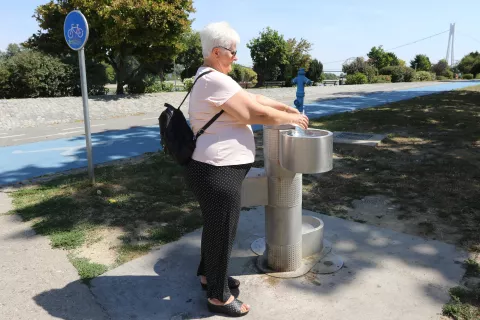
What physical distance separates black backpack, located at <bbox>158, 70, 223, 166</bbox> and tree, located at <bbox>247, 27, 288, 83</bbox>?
31.6 metres

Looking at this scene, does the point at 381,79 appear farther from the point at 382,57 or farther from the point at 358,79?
the point at 382,57

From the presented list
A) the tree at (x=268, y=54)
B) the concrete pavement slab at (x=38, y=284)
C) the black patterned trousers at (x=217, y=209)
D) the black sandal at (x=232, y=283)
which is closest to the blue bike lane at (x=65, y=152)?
the concrete pavement slab at (x=38, y=284)

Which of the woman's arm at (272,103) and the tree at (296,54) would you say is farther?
the tree at (296,54)

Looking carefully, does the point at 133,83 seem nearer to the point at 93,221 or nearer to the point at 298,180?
the point at 93,221

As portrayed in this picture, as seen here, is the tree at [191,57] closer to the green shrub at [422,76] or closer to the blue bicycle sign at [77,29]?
the green shrub at [422,76]

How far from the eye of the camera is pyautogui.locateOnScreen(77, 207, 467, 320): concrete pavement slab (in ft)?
7.84

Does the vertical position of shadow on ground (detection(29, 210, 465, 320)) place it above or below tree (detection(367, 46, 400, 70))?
below

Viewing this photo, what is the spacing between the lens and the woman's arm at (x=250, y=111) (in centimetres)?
206

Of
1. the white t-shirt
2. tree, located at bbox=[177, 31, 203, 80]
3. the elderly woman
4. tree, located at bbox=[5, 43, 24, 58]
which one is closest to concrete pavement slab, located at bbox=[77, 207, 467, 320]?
the elderly woman

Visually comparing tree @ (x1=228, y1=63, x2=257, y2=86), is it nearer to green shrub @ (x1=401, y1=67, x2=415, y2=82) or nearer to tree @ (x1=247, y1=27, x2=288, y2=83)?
tree @ (x1=247, y1=27, x2=288, y2=83)

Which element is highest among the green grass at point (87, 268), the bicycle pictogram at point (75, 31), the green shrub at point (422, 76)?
the green shrub at point (422, 76)

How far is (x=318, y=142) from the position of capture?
2293 mm

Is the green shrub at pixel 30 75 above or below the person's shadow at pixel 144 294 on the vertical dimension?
above

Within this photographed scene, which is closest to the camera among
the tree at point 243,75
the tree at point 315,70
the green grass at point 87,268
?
the green grass at point 87,268
